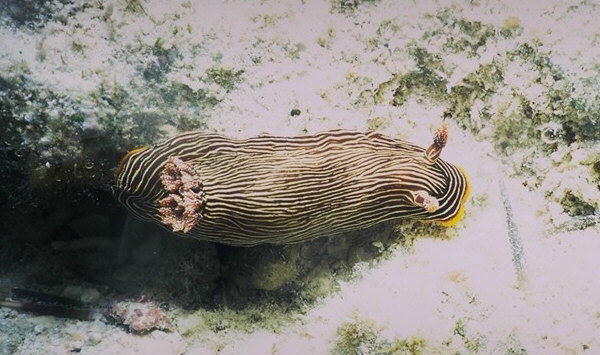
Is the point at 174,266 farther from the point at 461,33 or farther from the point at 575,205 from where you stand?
the point at 575,205

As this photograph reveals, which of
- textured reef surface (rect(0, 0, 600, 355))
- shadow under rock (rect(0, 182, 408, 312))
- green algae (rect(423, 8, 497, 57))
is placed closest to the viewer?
textured reef surface (rect(0, 0, 600, 355))

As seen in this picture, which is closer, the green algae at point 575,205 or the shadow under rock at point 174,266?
the green algae at point 575,205

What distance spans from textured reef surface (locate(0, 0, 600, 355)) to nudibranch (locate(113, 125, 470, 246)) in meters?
0.23

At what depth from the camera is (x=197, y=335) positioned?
4.14 metres

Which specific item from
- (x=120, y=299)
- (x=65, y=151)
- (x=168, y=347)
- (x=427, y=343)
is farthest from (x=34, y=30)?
(x=427, y=343)

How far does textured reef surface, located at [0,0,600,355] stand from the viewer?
3.35m

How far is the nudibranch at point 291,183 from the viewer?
3.35 meters

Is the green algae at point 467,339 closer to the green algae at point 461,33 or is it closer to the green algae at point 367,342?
the green algae at point 367,342

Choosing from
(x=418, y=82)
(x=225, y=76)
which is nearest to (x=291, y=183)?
(x=225, y=76)

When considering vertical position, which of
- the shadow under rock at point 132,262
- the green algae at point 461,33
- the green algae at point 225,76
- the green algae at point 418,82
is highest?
the green algae at point 461,33

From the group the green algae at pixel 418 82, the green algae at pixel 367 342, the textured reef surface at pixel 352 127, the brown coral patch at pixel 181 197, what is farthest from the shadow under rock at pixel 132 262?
the green algae at pixel 418 82

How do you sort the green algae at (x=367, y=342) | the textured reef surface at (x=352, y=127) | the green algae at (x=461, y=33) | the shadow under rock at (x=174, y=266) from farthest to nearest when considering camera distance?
the shadow under rock at (x=174, y=266), the green algae at (x=461, y=33), the green algae at (x=367, y=342), the textured reef surface at (x=352, y=127)

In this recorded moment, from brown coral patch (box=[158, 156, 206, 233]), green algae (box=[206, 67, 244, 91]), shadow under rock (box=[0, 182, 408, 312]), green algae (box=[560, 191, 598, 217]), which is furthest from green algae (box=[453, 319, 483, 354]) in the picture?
green algae (box=[206, 67, 244, 91])

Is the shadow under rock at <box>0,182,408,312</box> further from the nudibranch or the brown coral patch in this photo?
the brown coral patch
